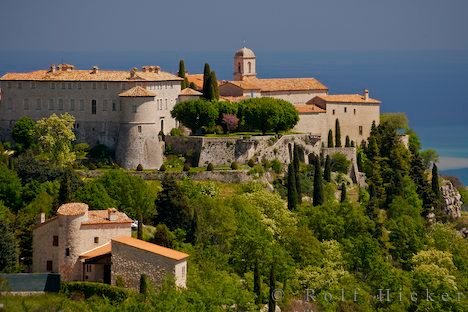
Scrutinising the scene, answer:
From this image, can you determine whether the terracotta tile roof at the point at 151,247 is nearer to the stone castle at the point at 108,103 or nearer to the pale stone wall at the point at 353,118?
the stone castle at the point at 108,103

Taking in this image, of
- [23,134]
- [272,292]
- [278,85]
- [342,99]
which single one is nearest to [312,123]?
[342,99]

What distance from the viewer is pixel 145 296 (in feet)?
159

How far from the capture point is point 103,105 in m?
71.4

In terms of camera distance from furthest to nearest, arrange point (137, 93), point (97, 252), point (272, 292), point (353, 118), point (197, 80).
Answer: point (353, 118), point (197, 80), point (137, 93), point (272, 292), point (97, 252)

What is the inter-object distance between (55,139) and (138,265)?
2080 cm

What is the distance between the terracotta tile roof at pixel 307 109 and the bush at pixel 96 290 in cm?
3116

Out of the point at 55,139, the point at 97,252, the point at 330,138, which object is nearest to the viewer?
the point at 97,252

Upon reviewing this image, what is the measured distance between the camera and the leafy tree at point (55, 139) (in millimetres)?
68312

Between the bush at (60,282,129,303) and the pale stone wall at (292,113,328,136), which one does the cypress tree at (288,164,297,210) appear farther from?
the bush at (60,282,129,303)

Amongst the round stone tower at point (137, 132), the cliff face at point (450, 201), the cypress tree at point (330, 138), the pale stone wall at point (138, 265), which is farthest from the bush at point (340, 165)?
the pale stone wall at point (138, 265)

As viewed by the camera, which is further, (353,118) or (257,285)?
(353,118)

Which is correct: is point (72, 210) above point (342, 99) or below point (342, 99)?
below

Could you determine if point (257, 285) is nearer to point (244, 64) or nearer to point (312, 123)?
point (312, 123)

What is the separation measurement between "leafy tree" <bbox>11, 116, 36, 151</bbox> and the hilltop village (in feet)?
0.31
